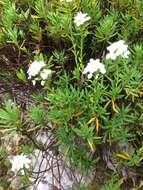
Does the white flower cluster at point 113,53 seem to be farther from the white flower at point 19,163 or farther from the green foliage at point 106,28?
the white flower at point 19,163

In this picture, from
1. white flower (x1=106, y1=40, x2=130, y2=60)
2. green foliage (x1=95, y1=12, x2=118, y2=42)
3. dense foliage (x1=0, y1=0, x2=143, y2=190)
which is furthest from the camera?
green foliage (x1=95, y1=12, x2=118, y2=42)

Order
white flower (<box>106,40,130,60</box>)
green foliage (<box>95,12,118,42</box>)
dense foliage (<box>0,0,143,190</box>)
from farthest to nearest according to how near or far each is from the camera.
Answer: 1. green foliage (<box>95,12,118,42</box>)
2. dense foliage (<box>0,0,143,190</box>)
3. white flower (<box>106,40,130,60</box>)

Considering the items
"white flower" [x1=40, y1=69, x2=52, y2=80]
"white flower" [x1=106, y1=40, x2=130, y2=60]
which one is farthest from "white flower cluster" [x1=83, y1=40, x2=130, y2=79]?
"white flower" [x1=40, y1=69, x2=52, y2=80]

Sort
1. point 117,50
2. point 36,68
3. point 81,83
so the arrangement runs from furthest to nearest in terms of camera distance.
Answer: point 81,83 → point 36,68 → point 117,50

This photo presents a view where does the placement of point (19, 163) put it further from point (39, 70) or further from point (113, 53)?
point (113, 53)

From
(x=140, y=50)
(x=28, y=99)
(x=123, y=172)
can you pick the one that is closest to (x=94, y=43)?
(x=140, y=50)

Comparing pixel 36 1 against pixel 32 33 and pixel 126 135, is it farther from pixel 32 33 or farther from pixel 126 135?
pixel 126 135

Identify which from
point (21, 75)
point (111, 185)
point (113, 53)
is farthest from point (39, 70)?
point (111, 185)

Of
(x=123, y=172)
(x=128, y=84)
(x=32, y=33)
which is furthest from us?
(x=32, y=33)

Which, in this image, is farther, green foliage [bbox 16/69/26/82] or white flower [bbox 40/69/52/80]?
green foliage [bbox 16/69/26/82]

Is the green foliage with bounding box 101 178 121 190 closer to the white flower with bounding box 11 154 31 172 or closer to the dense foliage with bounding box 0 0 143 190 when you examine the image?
the dense foliage with bounding box 0 0 143 190

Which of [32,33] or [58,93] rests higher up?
[32,33]
